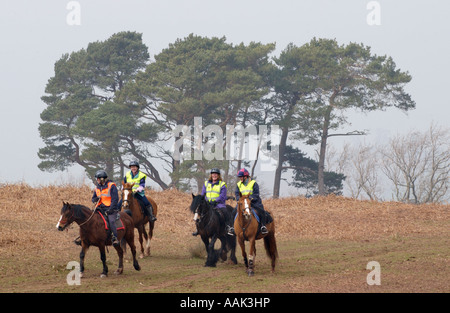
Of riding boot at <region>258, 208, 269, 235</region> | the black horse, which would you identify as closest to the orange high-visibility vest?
the black horse

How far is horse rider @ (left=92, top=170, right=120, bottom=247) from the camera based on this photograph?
50.7ft

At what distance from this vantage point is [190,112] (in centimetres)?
5384

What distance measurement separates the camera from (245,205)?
1576cm

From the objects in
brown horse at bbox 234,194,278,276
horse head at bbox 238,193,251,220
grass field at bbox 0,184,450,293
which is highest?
horse head at bbox 238,193,251,220

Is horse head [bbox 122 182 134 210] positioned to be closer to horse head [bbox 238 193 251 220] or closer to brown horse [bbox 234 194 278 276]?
brown horse [bbox 234 194 278 276]

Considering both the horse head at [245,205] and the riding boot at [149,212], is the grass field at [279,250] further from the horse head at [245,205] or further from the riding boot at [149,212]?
the horse head at [245,205]

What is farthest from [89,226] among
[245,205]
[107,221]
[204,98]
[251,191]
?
[204,98]

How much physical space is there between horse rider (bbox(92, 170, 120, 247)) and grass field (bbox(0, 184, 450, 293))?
128cm

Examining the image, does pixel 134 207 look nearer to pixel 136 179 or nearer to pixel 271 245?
pixel 136 179

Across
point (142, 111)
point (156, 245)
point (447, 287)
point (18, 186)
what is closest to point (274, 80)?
point (142, 111)

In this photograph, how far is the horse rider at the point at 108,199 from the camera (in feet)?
50.7

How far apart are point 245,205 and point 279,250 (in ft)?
28.1
